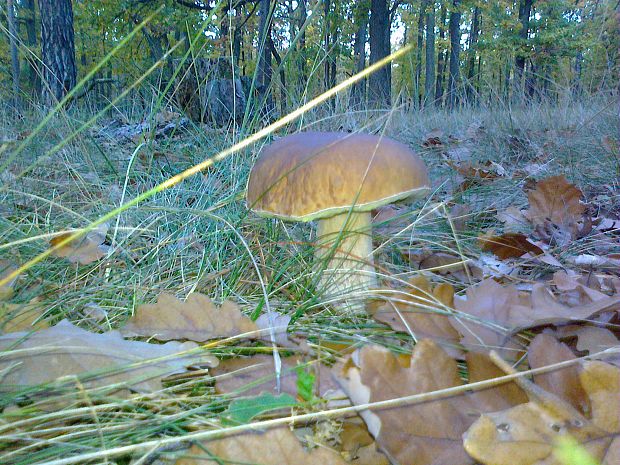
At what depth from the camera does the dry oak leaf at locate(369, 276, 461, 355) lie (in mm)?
963

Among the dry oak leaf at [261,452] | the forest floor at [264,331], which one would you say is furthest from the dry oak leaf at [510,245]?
the dry oak leaf at [261,452]

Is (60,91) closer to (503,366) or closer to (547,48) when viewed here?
(503,366)

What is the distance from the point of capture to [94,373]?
785 millimetres

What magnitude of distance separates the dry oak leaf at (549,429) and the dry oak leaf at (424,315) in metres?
0.31

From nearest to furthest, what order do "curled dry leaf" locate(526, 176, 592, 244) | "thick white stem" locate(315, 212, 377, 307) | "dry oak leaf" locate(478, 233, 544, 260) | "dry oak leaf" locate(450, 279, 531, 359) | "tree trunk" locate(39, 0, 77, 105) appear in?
"dry oak leaf" locate(450, 279, 531, 359)
"thick white stem" locate(315, 212, 377, 307)
"dry oak leaf" locate(478, 233, 544, 260)
"curled dry leaf" locate(526, 176, 592, 244)
"tree trunk" locate(39, 0, 77, 105)

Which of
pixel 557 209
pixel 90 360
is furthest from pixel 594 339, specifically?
pixel 557 209

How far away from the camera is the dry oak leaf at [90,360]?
786mm

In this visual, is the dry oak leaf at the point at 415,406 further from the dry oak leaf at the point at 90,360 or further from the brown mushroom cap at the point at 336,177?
the brown mushroom cap at the point at 336,177

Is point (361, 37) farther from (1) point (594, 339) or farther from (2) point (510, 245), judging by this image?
(1) point (594, 339)

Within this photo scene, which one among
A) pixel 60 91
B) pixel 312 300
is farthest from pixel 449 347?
pixel 60 91

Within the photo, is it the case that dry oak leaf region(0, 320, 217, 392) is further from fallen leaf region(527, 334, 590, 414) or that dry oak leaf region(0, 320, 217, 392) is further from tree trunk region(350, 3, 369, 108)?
tree trunk region(350, 3, 369, 108)

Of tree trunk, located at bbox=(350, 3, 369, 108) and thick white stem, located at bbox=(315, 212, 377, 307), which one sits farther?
tree trunk, located at bbox=(350, 3, 369, 108)

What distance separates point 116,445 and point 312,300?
0.57m

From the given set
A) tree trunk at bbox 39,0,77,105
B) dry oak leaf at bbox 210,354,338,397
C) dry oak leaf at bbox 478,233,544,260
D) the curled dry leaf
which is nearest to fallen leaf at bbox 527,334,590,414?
dry oak leaf at bbox 210,354,338,397
